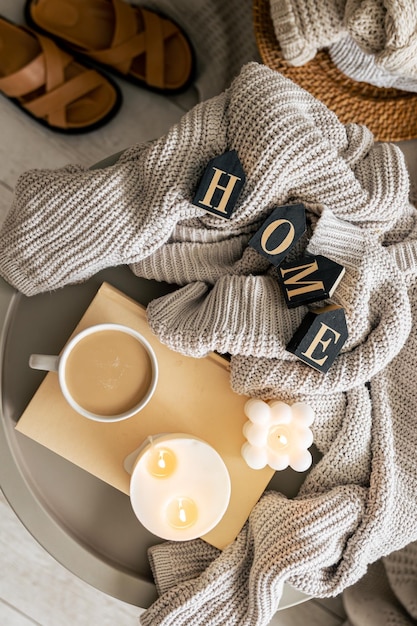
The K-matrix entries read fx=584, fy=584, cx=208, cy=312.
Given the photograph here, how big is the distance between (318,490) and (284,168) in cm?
42

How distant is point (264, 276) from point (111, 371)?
22 centimetres

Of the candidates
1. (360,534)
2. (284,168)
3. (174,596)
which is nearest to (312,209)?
(284,168)

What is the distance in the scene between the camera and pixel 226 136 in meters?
0.70

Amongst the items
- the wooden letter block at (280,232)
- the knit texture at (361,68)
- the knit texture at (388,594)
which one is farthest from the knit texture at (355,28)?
the knit texture at (388,594)

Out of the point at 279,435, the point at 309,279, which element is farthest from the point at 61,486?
the point at 309,279

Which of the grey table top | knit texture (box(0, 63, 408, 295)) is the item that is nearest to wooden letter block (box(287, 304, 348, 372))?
knit texture (box(0, 63, 408, 295))

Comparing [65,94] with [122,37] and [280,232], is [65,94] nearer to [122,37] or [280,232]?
[122,37]

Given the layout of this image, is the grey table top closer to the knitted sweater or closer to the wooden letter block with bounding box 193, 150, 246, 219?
the knitted sweater

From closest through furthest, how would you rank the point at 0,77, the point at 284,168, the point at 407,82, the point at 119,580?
1. the point at 284,168
2. the point at 119,580
3. the point at 407,82
4. the point at 0,77

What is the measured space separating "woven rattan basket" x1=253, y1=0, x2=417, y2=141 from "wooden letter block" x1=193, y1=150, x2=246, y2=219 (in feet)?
1.24

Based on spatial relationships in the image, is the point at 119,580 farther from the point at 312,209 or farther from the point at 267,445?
the point at 312,209

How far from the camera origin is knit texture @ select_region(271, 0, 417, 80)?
755 millimetres

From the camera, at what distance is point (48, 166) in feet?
3.76

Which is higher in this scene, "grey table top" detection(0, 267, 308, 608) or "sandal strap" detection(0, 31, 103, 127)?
"sandal strap" detection(0, 31, 103, 127)
